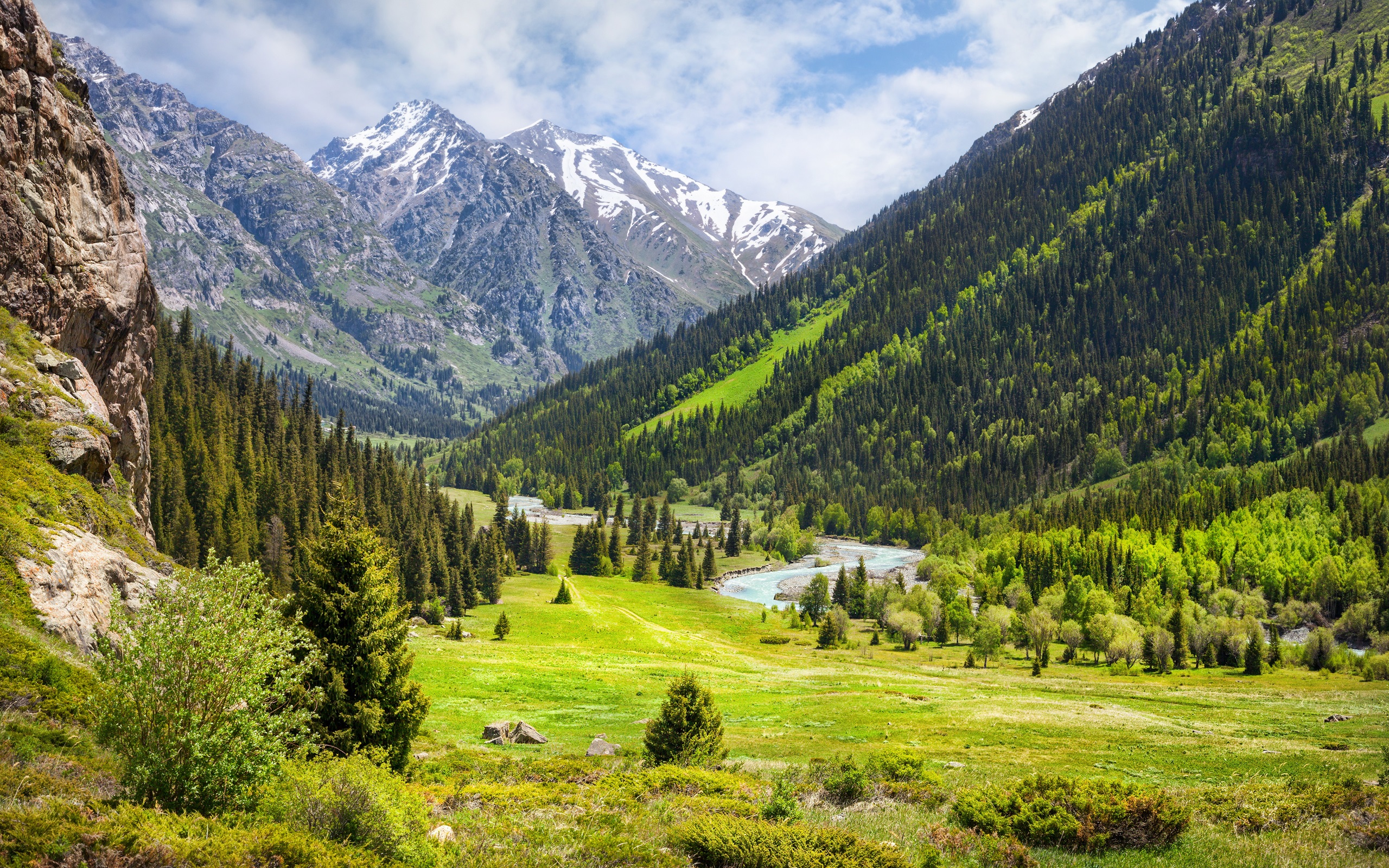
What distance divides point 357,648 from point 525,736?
19.8 metres

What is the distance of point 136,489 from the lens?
165 ft

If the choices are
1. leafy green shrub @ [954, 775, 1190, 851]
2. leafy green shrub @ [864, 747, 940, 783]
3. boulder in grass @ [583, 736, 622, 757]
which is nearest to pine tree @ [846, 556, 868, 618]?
boulder in grass @ [583, 736, 622, 757]

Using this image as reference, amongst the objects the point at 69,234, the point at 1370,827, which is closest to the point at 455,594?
the point at 69,234

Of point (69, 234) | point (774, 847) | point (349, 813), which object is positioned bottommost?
point (774, 847)

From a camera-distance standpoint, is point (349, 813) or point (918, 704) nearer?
point (349, 813)

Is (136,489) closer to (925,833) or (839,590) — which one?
(925,833)

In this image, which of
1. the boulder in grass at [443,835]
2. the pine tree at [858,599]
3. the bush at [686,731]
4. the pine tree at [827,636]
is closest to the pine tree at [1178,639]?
the pine tree at [827,636]

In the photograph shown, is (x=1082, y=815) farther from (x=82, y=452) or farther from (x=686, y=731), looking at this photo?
(x=82, y=452)

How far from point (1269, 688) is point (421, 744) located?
80.9m

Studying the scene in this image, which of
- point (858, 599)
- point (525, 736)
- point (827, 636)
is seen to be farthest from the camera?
point (858, 599)

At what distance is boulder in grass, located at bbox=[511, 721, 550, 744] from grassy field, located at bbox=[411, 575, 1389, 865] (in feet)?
3.23

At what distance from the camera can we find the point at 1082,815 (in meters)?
20.6

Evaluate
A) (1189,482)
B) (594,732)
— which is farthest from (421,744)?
(1189,482)

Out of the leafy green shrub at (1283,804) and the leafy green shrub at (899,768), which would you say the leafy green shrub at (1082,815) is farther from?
the leafy green shrub at (899,768)
